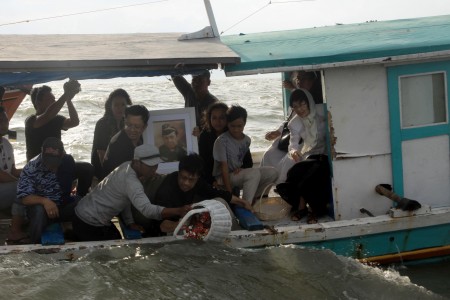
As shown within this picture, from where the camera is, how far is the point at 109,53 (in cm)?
764

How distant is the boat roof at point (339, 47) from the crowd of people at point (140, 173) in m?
0.48

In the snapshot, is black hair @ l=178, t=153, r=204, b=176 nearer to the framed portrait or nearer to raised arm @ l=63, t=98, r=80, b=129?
the framed portrait

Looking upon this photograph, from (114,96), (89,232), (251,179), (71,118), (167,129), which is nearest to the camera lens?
(89,232)

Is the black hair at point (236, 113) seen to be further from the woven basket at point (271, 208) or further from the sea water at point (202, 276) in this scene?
the sea water at point (202, 276)

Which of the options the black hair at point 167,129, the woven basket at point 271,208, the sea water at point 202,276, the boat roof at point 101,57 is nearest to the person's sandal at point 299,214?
the woven basket at point 271,208

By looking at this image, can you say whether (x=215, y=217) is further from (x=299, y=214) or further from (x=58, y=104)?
(x=58, y=104)

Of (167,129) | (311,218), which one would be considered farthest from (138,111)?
(311,218)

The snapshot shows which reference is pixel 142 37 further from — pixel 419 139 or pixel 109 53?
pixel 419 139

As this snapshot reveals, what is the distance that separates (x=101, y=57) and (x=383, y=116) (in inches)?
108

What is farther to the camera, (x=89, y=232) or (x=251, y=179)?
(x=251, y=179)

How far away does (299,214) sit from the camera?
27.1ft

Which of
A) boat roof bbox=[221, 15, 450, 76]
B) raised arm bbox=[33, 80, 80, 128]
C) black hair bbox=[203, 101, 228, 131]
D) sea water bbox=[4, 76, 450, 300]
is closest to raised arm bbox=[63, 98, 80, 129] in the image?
raised arm bbox=[33, 80, 80, 128]

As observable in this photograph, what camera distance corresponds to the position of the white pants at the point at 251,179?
8352 millimetres

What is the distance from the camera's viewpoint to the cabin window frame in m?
7.99
